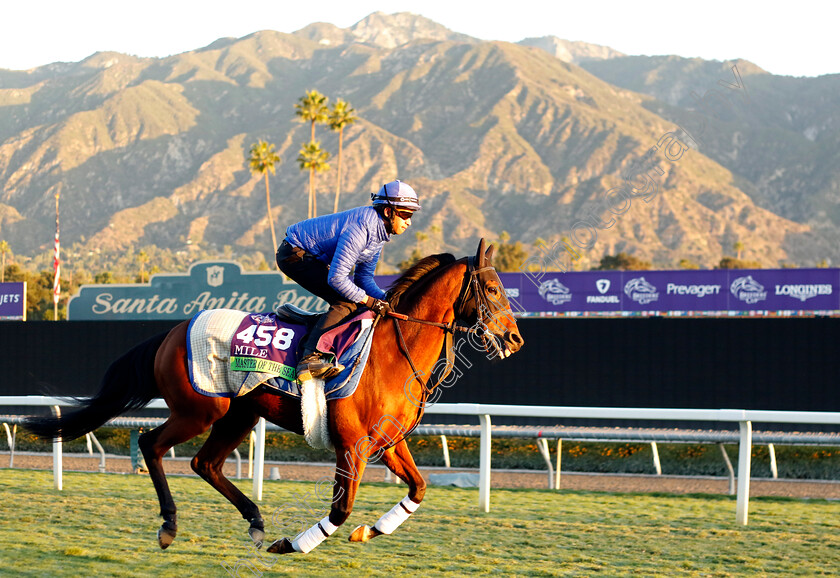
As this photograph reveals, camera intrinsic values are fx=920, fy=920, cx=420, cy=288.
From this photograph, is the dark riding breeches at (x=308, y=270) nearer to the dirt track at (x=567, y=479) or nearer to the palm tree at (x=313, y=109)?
the dirt track at (x=567, y=479)

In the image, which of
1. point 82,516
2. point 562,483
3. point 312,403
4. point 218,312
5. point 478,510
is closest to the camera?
point 312,403

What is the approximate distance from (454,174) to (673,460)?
159839 millimetres

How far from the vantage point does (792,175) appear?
160750 millimetres

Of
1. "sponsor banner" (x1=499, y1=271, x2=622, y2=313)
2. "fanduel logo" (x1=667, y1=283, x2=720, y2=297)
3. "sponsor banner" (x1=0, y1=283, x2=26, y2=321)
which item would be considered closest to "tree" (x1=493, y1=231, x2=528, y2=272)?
"sponsor banner" (x1=499, y1=271, x2=622, y2=313)

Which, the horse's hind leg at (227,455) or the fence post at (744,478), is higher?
the horse's hind leg at (227,455)

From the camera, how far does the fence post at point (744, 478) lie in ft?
21.3

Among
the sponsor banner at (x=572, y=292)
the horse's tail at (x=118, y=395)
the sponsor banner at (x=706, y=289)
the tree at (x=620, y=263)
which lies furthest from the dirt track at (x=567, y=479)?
the tree at (x=620, y=263)

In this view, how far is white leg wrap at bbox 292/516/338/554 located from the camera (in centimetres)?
457

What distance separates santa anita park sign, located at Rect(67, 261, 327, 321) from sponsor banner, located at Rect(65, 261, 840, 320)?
A: 2 centimetres

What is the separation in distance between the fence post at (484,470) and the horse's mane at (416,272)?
2.59 m

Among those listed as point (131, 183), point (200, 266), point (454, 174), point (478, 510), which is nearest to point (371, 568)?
point (478, 510)

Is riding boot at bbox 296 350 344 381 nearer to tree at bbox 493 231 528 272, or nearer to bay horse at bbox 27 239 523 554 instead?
bay horse at bbox 27 239 523 554

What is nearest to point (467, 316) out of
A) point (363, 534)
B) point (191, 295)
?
point (363, 534)

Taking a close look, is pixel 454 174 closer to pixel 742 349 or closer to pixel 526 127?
pixel 526 127
